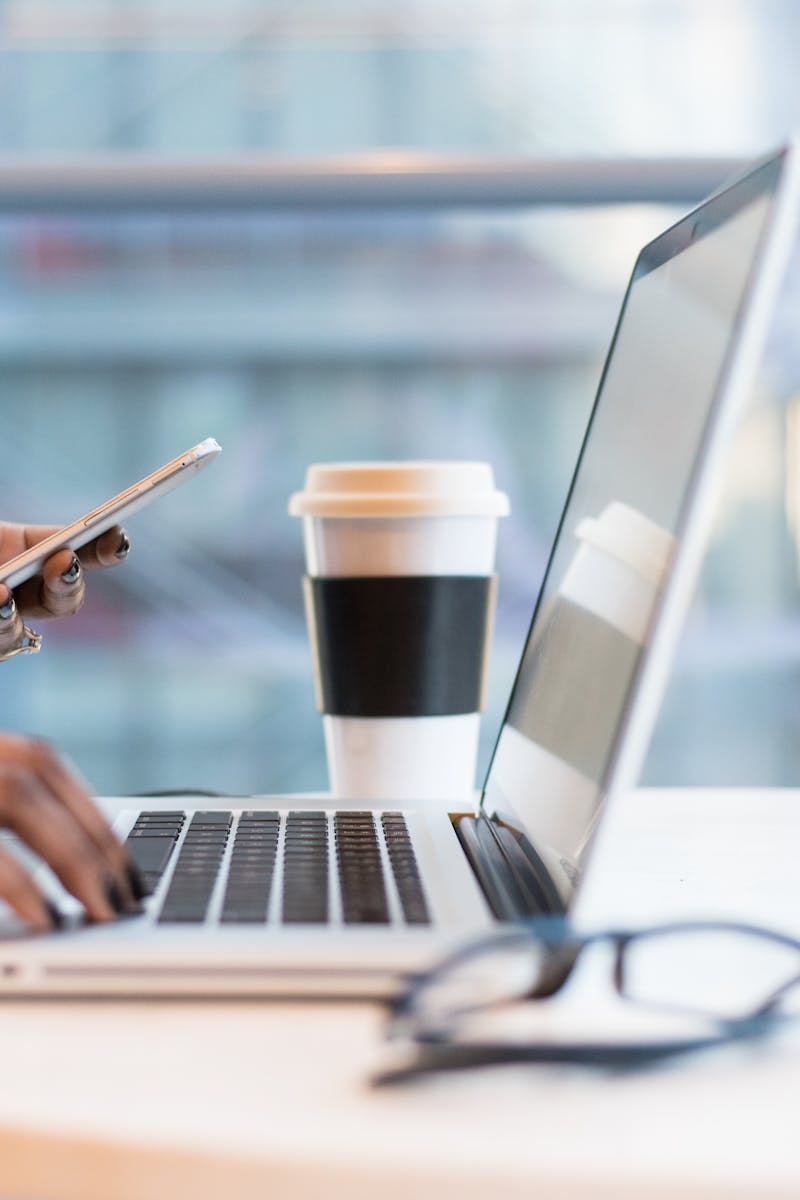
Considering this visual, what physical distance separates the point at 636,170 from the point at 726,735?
4.55 meters

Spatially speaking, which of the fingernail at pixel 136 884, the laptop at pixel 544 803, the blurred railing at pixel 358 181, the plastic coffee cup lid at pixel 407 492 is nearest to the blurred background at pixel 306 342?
the blurred railing at pixel 358 181

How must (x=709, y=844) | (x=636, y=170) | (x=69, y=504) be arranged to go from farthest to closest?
(x=69, y=504) → (x=636, y=170) → (x=709, y=844)

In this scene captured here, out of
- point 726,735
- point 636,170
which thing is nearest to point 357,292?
point 726,735

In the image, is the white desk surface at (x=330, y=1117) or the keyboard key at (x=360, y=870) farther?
the keyboard key at (x=360, y=870)

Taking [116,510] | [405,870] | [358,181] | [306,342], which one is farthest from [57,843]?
[306,342]

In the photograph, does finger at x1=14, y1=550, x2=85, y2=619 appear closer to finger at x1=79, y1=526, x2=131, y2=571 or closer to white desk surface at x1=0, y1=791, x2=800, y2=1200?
finger at x1=79, y1=526, x2=131, y2=571

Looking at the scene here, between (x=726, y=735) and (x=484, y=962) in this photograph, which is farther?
(x=726, y=735)

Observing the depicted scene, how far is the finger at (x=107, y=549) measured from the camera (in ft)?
1.96

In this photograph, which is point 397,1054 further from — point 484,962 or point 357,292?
point 357,292

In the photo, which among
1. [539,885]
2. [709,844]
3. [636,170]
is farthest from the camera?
[636,170]

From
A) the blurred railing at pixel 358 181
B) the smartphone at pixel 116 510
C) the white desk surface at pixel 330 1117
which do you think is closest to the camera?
the white desk surface at pixel 330 1117

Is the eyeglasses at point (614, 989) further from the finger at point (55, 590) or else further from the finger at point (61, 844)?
the finger at point (55, 590)

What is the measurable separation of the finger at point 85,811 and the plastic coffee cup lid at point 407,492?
11.0 inches

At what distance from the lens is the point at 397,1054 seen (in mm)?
261
